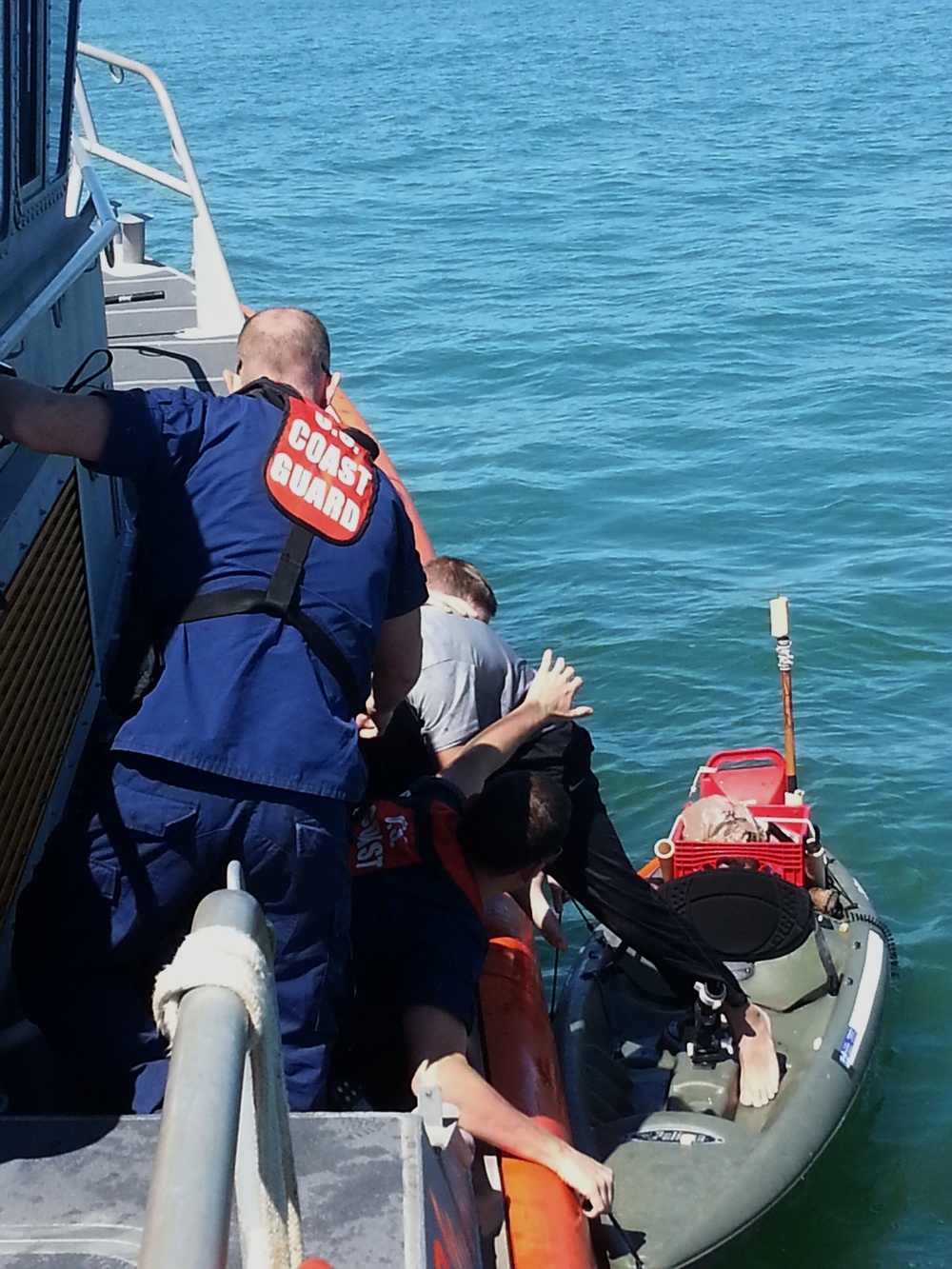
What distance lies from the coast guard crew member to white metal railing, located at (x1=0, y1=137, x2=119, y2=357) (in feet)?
1.56

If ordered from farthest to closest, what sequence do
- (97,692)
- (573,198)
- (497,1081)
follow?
(573,198) → (97,692) → (497,1081)

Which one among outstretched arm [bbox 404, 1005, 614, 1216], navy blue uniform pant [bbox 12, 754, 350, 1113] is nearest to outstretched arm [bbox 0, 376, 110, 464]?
navy blue uniform pant [bbox 12, 754, 350, 1113]

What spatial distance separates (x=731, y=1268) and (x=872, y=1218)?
704 mm

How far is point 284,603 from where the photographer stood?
2.89 m

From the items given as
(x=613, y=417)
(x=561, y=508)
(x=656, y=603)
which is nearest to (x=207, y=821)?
(x=656, y=603)

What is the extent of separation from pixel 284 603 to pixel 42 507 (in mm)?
1309

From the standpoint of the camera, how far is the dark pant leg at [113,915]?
2.84 m

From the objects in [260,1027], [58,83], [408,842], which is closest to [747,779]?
[408,842]

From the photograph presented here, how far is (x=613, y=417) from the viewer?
47.3ft

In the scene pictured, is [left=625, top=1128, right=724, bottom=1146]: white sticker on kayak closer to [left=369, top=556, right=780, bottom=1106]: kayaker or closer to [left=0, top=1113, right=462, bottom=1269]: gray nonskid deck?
[left=369, top=556, right=780, bottom=1106]: kayaker

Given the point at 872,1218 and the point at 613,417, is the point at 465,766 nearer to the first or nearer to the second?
the point at 872,1218

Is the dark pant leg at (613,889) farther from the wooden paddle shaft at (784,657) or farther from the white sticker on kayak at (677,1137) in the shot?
the wooden paddle shaft at (784,657)

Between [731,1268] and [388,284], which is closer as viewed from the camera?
[731,1268]

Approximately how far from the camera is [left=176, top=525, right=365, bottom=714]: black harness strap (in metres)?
2.89
